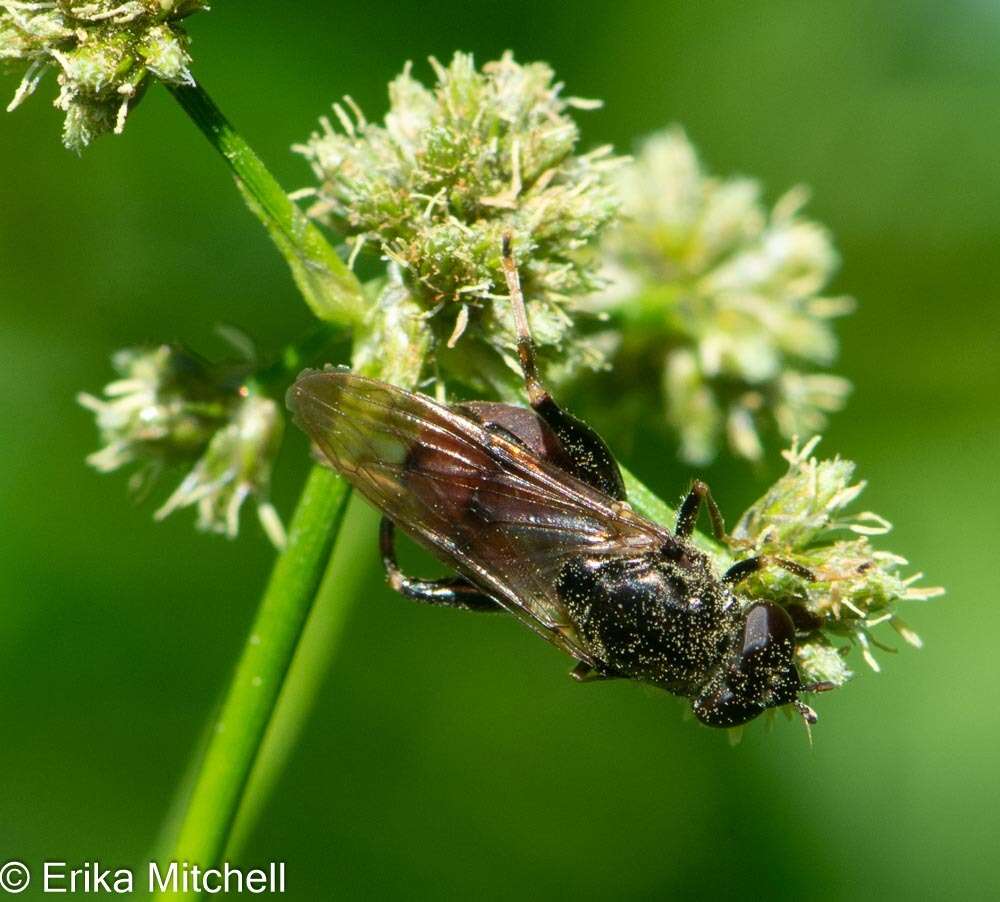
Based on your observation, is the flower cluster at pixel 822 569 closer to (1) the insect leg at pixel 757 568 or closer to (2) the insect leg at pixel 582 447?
(1) the insect leg at pixel 757 568

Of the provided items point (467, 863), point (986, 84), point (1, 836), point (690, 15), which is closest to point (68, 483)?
point (1, 836)

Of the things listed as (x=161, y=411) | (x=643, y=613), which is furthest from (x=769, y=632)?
(x=161, y=411)

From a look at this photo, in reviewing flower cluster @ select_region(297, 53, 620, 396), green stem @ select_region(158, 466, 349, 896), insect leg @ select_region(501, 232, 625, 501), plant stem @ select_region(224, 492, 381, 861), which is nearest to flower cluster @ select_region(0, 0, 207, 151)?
flower cluster @ select_region(297, 53, 620, 396)

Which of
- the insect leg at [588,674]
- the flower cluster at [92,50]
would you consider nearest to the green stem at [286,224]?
the flower cluster at [92,50]

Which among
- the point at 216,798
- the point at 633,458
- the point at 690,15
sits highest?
the point at 690,15

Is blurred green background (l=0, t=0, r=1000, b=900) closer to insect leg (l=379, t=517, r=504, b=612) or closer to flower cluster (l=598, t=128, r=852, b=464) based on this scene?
flower cluster (l=598, t=128, r=852, b=464)

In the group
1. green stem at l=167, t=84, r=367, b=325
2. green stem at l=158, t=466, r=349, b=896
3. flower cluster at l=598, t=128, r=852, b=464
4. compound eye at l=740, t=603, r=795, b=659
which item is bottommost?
green stem at l=158, t=466, r=349, b=896

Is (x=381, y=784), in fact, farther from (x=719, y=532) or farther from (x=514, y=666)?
(x=719, y=532)
